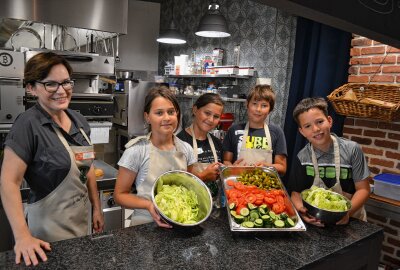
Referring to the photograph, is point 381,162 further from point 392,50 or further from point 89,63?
point 89,63

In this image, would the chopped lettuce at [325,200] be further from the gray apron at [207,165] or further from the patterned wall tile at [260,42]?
the patterned wall tile at [260,42]

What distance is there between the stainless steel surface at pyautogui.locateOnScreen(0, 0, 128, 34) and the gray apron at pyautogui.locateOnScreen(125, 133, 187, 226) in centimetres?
172

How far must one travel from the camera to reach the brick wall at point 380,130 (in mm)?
2715

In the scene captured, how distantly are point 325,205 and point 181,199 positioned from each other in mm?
694

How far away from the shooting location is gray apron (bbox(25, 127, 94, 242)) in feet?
5.51

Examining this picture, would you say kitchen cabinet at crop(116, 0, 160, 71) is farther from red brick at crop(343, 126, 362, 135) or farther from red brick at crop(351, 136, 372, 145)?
red brick at crop(351, 136, 372, 145)

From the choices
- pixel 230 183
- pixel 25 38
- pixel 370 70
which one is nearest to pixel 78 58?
pixel 25 38

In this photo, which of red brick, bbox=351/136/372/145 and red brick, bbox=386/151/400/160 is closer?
red brick, bbox=386/151/400/160

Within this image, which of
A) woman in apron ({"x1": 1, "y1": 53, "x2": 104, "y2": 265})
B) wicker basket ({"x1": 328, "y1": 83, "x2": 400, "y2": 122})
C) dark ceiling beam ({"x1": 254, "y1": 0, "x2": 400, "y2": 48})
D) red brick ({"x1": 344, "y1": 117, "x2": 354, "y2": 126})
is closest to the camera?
dark ceiling beam ({"x1": 254, "y1": 0, "x2": 400, "y2": 48})

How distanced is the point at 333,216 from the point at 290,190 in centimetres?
48

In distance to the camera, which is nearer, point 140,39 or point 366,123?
point 366,123

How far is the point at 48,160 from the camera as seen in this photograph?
5.35ft

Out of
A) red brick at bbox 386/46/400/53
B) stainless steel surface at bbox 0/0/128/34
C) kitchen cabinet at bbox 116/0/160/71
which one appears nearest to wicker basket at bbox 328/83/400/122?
red brick at bbox 386/46/400/53

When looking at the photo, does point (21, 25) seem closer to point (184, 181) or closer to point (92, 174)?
point (92, 174)
